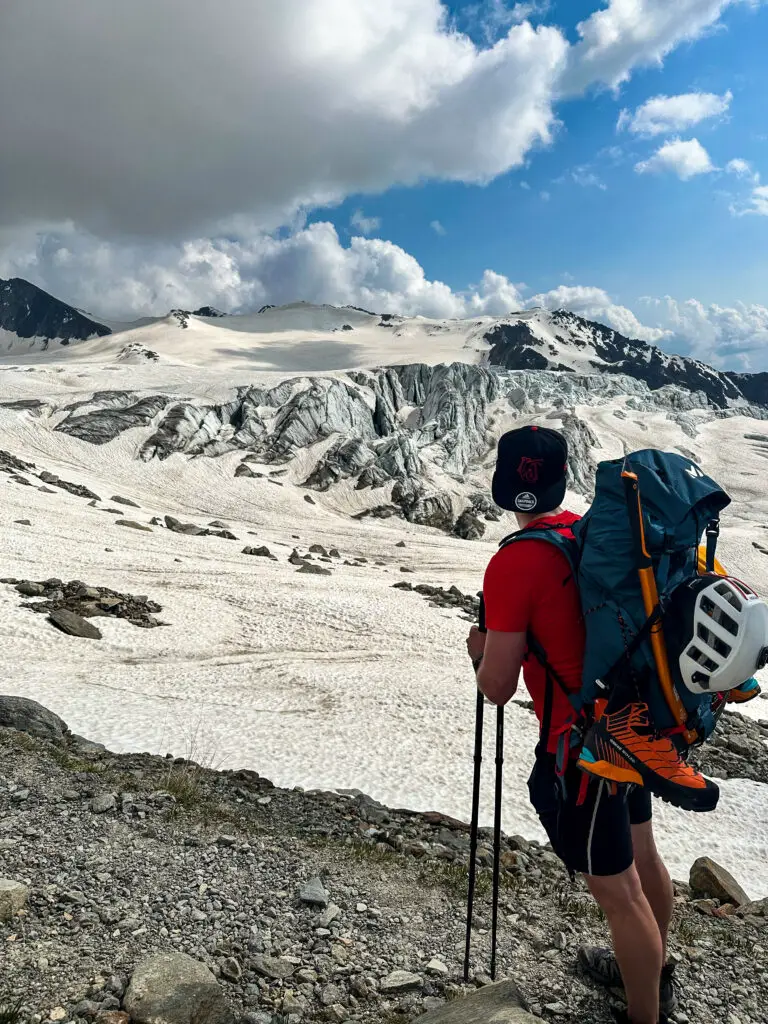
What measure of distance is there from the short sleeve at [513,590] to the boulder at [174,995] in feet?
10.9

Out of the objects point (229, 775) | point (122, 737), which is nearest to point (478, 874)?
point (229, 775)

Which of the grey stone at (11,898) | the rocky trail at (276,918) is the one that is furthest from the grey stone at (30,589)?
the grey stone at (11,898)

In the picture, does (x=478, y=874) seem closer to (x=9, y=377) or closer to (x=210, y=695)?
(x=210, y=695)

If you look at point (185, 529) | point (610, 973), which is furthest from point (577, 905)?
point (185, 529)

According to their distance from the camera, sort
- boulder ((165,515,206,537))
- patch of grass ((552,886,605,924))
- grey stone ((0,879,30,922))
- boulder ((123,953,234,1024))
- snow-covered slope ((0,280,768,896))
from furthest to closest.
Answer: boulder ((165,515,206,537))
snow-covered slope ((0,280,768,896))
patch of grass ((552,886,605,924))
grey stone ((0,879,30,922))
boulder ((123,953,234,1024))

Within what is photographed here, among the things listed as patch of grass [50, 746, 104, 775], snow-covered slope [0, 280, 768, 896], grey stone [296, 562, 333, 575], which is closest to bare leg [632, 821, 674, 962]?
snow-covered slope [0, 280, 768, 896]

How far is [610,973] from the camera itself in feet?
15.4

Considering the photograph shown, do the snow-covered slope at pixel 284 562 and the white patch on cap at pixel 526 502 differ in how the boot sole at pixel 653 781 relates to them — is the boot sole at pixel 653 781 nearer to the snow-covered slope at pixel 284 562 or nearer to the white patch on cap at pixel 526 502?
the white patch on cap at pixel 526 502

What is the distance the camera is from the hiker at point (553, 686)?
3477mm

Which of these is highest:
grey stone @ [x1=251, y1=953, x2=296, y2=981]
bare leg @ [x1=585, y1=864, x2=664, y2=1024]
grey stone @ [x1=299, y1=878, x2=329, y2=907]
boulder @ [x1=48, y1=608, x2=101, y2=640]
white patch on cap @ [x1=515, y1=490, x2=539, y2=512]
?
white patch on cap @ [x1=515, y1=490, x2=539, y2=512]

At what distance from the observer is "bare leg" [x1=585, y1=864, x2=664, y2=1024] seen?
11.8 ft

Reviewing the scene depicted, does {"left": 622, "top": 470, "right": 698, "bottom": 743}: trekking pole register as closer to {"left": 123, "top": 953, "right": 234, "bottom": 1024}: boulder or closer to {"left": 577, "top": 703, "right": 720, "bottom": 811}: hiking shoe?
{"left": 577, "top": 703, "right": 720, "bottom": 811}: hiking shoe

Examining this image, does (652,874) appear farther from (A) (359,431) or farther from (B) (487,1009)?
(A) (359,431)

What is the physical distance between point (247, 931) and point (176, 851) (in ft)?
4.91
